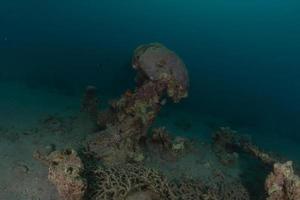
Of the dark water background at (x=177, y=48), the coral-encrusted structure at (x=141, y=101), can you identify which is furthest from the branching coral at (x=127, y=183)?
the dark water background at (x=177, y=48)

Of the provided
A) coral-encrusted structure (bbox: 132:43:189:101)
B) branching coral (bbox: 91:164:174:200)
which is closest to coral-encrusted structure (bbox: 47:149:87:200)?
branching coral (bbox: 91:164:174:200)

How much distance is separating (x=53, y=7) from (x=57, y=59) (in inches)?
1324

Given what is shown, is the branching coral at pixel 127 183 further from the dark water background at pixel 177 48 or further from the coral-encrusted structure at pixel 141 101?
the dark water background at pixel 177 48

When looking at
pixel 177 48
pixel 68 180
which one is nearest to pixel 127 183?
pixel 68 180

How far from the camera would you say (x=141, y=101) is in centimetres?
1154

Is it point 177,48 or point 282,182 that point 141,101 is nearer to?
point 282,182

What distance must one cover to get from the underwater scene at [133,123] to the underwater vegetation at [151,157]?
0.03 m

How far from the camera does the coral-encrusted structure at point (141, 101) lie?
36.8ft

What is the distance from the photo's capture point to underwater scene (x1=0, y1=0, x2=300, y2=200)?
9.10 metres

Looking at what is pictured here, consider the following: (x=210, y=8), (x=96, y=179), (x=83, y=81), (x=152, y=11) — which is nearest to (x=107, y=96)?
(x=83, y=81)

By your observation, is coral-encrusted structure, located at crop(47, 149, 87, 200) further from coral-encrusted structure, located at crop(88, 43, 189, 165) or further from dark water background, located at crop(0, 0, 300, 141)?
dark water background, located at crop(0, 0, 300, 141)

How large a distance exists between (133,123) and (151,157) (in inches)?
51.2

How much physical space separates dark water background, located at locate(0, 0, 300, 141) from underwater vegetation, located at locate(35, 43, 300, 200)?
894 cm

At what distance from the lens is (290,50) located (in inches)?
2320
